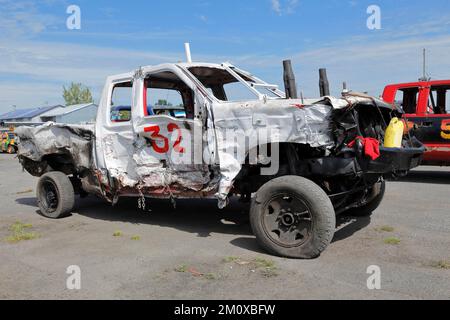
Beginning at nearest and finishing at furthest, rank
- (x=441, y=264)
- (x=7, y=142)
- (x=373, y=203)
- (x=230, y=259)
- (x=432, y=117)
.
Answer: (x=441, y=264) → (x=230, y=259) → (x=373, y=203) → (x=432, y=117) → (x=7, y=142)

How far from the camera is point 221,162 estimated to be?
188 inches

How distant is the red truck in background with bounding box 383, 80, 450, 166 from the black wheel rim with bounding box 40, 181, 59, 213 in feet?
22.1

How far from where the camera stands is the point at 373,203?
584 centimetres

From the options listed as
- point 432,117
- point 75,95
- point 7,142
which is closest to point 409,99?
point 432,117

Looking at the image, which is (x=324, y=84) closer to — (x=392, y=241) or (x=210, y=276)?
(x=392, y=241)

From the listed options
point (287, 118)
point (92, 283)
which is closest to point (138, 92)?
point (287, 118)

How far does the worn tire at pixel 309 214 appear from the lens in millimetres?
4160

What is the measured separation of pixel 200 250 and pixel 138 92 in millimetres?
2230

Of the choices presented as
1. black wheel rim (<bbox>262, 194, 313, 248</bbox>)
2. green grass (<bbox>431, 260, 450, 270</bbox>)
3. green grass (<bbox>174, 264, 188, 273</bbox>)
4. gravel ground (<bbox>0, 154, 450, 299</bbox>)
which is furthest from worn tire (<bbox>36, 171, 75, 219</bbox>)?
green grass (<bbox>431, 260, 450, 270</bbox>)

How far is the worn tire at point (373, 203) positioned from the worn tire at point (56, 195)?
398 centimetres

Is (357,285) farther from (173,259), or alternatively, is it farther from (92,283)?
(92,283)

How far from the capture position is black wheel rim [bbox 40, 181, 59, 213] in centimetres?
666

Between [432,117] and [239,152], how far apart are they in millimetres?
5951

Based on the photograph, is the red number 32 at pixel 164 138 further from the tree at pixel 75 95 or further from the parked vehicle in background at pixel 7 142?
the tree at pixel 75 95
